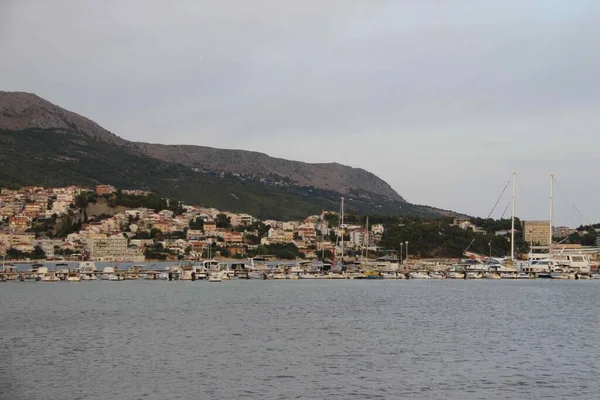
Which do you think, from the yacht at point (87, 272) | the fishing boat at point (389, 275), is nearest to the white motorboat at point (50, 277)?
the yacht at point (87, 272)

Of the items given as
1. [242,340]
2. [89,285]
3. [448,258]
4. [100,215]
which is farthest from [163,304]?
[100,215]

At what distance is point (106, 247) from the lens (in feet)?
478

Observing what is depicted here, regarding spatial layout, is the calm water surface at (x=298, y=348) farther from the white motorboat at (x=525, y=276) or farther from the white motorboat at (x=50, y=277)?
the white motorboat at (x=525, y=276)

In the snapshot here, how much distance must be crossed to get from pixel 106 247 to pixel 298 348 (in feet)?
382

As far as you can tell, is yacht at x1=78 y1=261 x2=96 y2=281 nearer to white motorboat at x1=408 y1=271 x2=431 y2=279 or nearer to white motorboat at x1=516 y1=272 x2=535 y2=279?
white motorboat at x1=408 y1=271 x2=431 y2=279

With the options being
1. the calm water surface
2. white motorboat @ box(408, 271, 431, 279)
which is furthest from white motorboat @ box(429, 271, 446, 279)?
the calm water surface

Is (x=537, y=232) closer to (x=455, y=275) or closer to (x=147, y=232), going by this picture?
(x=147, y=232)

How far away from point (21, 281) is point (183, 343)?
54294 millimetres

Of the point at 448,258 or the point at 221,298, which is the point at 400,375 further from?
the point at 448,258

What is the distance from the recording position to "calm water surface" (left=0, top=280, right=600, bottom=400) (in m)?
25.7

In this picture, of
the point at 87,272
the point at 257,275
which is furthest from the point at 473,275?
the point at 87,272

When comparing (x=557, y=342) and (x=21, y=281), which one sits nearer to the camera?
Result: (x=557, y=342)

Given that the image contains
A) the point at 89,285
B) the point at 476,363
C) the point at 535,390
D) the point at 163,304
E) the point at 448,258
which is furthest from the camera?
the point at 448,258

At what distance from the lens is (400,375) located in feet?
91.5
